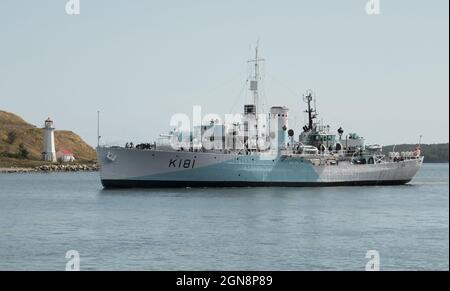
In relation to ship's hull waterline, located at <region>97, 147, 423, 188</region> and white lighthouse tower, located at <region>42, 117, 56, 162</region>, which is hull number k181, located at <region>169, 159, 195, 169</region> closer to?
ship's hull waterline, located at <region>97, 147, 423, 188</region>

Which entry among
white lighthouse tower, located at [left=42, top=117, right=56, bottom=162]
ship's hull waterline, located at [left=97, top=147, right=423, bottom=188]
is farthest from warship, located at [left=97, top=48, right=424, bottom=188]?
white lighthouse tower, located at [left=42, top=117, right=56, bottom=162]

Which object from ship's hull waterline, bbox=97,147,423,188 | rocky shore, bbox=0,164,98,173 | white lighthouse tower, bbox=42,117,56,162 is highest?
white lighthouse tower, bbox=42,117,56,162

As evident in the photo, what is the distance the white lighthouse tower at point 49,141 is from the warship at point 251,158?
97062mm

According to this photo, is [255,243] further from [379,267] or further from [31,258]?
[31,258]

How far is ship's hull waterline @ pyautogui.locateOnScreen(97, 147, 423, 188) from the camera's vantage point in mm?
73875

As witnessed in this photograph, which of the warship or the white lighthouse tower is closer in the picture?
the warship

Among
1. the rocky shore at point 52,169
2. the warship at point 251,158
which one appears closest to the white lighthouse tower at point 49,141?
the rocky shore at point 52,169

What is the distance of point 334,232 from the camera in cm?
4106

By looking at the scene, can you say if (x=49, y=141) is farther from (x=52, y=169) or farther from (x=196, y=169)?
(x=196, y=169)

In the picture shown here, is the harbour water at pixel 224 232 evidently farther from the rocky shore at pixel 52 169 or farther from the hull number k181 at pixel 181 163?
the rocky shore at pixel 52 169

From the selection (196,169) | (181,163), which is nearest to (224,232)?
(181,163)

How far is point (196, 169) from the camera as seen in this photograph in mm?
74562

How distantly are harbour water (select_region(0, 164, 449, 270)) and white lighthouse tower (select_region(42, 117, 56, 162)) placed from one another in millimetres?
108715
